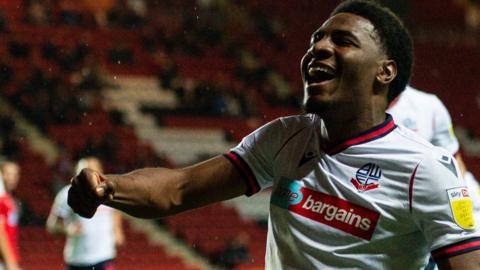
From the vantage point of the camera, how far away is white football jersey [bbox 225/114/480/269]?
2.40 meters

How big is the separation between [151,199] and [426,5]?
60.9 feet

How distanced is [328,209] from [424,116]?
6.66ft

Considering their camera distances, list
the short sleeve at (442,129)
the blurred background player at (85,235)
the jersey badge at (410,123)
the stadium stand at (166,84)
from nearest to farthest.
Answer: the jersey badge at (410,123), the short sleeve at (442,129), the blurred background player at (85,235), the stadium stand at (166,84)

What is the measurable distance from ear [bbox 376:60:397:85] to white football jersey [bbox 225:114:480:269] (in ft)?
0.38

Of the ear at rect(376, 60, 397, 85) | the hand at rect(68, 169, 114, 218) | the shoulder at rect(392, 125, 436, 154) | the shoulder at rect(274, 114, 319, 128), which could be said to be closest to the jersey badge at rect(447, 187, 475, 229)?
the shoulder at rect(392, 125, 436, 154)

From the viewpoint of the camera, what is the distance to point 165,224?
44.8 ft

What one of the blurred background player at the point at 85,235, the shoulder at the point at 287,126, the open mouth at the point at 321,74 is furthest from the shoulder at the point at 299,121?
the blurred background player at the point at 85,235

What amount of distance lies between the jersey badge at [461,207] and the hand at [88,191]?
886 mm

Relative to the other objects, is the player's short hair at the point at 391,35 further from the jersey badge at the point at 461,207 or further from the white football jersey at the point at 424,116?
the white football jersey at the point at 424,116

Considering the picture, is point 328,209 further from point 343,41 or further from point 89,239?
point 89,239

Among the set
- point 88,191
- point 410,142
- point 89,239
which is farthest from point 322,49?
point 89,239

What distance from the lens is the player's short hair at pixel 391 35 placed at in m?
2.64

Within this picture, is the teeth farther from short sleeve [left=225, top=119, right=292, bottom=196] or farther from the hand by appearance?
the hand

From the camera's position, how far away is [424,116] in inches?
174
